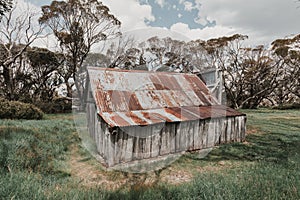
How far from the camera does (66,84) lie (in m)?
23.7

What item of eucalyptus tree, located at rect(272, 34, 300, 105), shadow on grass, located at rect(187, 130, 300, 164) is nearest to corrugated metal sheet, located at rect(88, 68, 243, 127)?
shadow on grass, located at rect(187, 130, 300, 164)

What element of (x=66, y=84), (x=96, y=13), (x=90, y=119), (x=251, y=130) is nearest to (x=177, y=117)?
(x=90, y=119)

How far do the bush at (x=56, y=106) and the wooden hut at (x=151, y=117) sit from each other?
13.9 m

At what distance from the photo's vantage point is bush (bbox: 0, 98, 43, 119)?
43.5 ft

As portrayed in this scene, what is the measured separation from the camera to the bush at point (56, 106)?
20.0 m

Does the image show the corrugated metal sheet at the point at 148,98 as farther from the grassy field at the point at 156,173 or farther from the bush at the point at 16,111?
the bush at the point at 16,111

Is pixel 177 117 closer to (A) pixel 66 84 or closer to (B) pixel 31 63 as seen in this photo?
(A) pixel 66 84

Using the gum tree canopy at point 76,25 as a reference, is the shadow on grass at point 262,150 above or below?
below

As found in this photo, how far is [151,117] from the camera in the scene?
6.73 meters

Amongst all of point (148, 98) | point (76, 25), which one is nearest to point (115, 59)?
point (76, 25)

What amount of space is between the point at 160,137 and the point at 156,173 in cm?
143

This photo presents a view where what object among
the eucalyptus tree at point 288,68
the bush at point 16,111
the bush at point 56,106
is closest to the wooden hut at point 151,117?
the bush at point 16,111

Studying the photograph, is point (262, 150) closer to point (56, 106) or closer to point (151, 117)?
point (151, 117)

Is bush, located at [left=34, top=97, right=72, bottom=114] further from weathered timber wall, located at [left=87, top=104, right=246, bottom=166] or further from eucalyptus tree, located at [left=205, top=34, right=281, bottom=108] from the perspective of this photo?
eucalyptus tree, located at [left=205, top=34, right=281, bottom=108]
